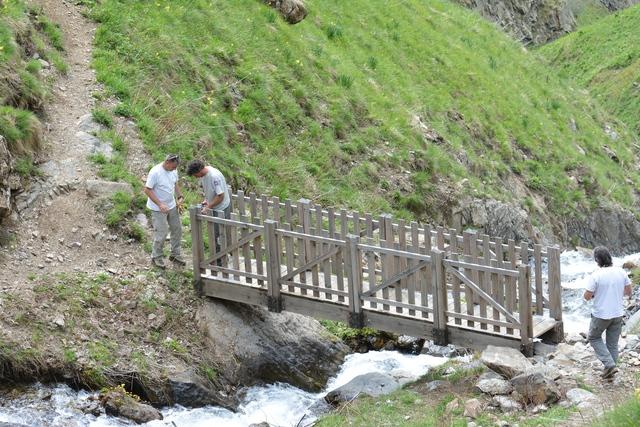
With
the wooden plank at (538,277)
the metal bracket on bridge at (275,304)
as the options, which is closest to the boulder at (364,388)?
the metal bracket on bridge at (275,304)

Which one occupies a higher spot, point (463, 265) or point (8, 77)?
point (463, 265)

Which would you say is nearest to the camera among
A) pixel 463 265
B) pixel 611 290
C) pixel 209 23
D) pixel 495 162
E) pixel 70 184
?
pixel 611 290

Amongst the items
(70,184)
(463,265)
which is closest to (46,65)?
(70,184)

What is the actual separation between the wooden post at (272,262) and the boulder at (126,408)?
2537 mm

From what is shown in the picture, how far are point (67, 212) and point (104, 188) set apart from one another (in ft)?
2.74

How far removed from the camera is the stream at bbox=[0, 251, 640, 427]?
37.0ft

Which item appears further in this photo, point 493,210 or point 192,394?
point 493,210

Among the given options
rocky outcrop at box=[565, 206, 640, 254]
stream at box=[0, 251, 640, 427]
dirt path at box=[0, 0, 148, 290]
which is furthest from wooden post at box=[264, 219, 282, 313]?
rocky outcrop at box=[565, 206, 640, 254]

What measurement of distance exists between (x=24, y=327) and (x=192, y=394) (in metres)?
2.42

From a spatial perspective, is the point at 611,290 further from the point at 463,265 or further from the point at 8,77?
the point at 8,77

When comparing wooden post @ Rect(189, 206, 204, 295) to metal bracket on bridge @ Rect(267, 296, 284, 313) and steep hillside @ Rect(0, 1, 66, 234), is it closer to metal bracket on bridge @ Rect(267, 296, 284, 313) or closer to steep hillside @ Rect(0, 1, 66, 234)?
metal bracket on bridge @ Rect(267, 296, 284, 313)

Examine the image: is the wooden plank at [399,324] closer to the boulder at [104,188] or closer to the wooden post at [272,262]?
the wooden post at [272,262]

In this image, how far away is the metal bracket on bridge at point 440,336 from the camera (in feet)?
40.2

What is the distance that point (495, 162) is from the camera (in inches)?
975
